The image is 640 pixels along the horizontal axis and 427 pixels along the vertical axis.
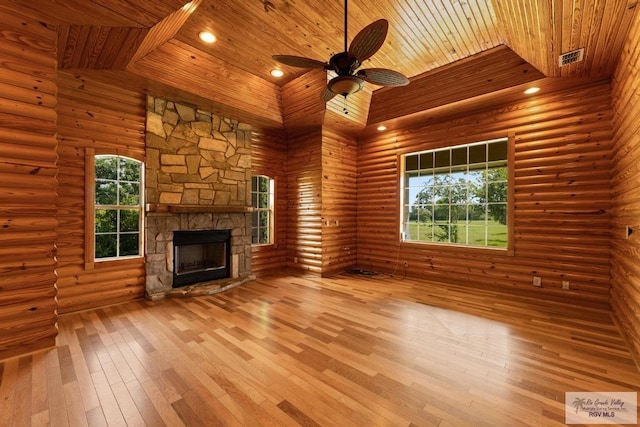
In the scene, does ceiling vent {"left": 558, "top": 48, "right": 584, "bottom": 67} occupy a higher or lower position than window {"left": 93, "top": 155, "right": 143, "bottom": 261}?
higher

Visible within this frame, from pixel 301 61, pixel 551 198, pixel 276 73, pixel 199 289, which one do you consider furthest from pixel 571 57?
pixel 199 289

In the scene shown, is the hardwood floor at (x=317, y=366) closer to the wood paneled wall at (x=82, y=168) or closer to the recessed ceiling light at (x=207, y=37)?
the wood paneled wall at (x=82, y=168)

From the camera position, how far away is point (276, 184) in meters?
6.11

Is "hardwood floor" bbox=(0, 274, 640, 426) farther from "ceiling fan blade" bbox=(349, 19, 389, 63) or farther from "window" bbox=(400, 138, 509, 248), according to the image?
"ceiling fan blade" bbox=(349, 19, 389, 63)

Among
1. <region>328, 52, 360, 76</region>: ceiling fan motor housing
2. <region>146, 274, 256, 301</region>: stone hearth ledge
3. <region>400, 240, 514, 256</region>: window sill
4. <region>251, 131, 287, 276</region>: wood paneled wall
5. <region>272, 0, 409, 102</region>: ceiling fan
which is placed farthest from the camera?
<region>251, 131, 287, 276</region>: wood paneled wall

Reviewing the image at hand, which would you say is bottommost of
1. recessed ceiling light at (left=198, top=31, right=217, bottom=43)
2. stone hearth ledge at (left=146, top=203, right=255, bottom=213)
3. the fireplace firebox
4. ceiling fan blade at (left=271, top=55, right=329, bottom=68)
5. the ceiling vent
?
the fireplace firebox

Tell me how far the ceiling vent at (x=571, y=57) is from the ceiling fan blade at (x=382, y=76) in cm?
210

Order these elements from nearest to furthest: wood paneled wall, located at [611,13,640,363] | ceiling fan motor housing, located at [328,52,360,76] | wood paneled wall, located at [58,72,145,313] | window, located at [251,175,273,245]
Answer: ceiling fan motor housing, located at [328,52,360,76] < wood paneled wall, located at [611,13,640,363] < wood paneled wall, located at [58,72,145,313] < window, located at [251,175,273,245]

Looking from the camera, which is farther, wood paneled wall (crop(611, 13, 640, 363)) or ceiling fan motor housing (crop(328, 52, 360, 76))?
wood paneled wall (crop(611, 13, 640, 363))

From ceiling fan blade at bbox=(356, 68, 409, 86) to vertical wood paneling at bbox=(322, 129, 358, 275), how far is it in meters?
2.97

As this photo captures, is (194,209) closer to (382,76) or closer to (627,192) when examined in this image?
(382,76)

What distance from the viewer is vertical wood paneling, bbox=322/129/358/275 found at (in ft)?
18.4

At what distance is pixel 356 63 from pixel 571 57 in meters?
2.72

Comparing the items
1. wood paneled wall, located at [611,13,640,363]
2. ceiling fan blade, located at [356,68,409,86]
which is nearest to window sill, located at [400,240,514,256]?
wood paneled wall, located at [611,13,640,363]
